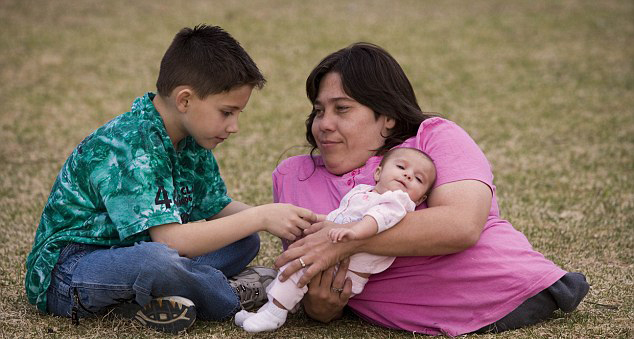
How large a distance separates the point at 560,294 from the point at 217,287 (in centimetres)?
143

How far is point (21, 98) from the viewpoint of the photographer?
914 centimetres

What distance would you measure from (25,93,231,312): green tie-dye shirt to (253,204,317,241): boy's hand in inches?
13.7

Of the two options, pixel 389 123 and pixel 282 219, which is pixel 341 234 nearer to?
pixel 282 219

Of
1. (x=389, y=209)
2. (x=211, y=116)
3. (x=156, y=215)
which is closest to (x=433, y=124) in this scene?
(x=389, y=209)

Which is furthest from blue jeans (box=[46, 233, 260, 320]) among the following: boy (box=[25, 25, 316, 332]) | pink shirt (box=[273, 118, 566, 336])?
pink shirt (box=[273, 118, 566, 336])

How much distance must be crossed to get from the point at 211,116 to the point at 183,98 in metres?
0.14

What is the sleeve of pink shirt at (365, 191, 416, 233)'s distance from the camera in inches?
126

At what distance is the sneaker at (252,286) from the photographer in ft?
12.5

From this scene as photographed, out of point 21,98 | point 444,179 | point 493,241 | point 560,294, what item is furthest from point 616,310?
point 21,98

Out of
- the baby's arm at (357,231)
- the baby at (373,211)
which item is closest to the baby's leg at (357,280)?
the baby at (373,211)

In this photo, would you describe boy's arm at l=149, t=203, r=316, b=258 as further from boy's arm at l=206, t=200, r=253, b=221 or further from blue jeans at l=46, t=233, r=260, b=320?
boy's arm at l=206, t=200, r=253, b=221

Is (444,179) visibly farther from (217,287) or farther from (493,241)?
(217,287)

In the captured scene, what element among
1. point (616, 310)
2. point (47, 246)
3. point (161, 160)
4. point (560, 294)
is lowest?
point (616, 310)

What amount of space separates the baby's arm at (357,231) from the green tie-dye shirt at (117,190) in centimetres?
66
